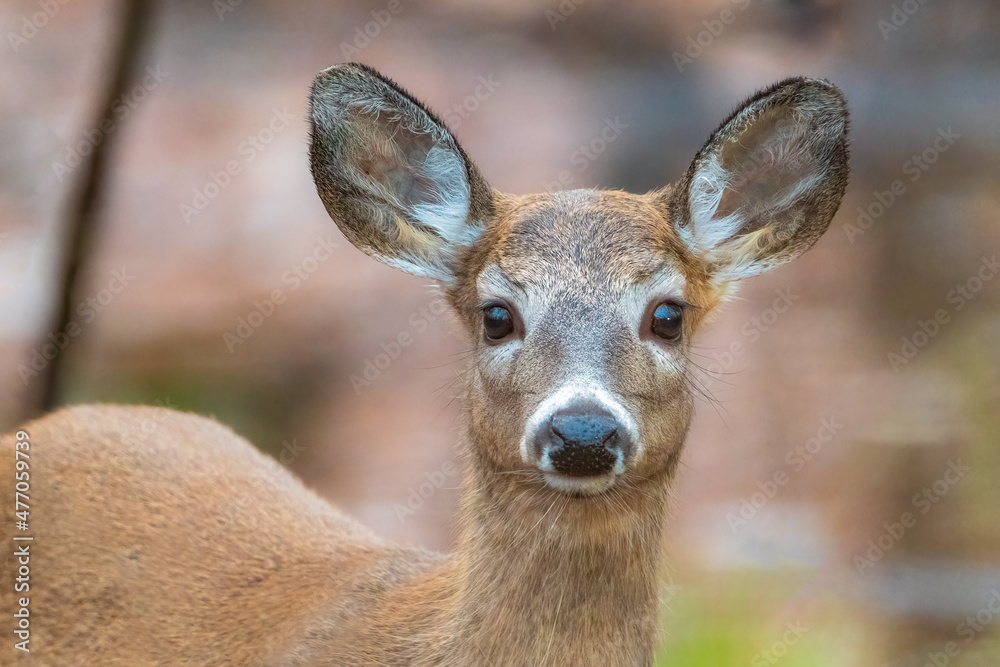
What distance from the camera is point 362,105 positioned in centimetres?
441

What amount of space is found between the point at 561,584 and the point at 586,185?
649cm

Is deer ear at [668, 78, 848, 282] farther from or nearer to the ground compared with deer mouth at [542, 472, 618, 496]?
farther from the ground

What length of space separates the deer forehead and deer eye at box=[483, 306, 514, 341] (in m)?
0.06

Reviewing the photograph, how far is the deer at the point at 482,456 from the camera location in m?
3.94

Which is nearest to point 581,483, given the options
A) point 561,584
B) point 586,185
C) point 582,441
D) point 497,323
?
point 582,441

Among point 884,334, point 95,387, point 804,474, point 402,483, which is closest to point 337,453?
point 402,483

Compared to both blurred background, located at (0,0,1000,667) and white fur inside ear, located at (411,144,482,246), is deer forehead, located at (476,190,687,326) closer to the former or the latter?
white fur inside ear, located at (411,144,482,246)

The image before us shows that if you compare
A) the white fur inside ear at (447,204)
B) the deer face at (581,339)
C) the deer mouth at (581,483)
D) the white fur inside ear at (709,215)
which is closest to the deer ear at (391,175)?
the white fur inside ear at (447,204)

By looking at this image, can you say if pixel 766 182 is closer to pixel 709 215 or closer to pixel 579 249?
pixel 709 215

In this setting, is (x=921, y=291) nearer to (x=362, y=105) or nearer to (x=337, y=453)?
(x=337, y=453)

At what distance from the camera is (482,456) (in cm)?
426

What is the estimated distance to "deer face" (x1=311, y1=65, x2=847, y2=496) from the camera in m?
3.81

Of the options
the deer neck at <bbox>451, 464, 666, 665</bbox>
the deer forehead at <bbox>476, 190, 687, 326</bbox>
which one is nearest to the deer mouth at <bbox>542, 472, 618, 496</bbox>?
the deer neck at <bbox>451, 464, 666, 665</bbox>

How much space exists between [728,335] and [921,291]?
165cm
